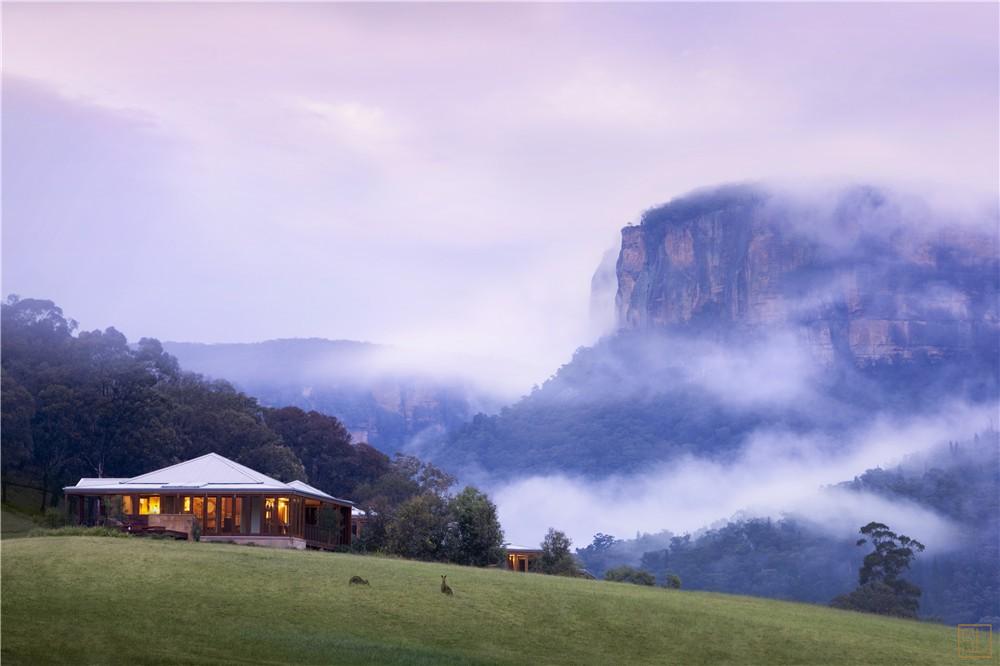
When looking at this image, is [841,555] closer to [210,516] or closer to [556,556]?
[556,556]

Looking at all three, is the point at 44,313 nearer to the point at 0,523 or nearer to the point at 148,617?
the point at 0,523

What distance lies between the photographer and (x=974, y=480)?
162 meters

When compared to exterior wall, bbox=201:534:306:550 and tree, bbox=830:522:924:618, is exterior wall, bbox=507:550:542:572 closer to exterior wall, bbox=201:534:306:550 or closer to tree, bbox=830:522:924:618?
tree, bbox=830:522:924:618

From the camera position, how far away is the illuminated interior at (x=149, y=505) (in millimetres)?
57438

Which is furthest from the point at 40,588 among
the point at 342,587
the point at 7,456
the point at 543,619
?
the point at 7,456

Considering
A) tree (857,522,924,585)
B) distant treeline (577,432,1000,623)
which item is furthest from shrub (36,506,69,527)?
distant treeline (577,432,1000,623)

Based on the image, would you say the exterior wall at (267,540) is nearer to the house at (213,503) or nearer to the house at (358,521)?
the house at (213,503)

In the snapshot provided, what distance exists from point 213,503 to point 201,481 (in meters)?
1.21

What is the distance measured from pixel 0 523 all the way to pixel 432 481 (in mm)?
38486

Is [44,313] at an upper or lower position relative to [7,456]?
upper

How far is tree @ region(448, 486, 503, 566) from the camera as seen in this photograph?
6419 cm

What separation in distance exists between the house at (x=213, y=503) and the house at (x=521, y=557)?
2211cm

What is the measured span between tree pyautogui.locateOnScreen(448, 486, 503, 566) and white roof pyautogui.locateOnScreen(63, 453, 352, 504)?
325 inches

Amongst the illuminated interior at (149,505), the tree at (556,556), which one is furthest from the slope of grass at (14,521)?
the tree at (556,556)
